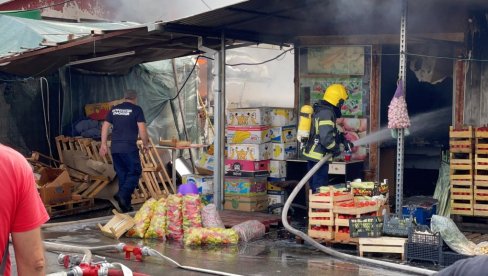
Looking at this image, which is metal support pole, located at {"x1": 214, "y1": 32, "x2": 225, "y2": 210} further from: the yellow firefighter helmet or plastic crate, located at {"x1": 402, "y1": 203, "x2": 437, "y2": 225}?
plastic crate, located at {"x1": 402, "y1": 203, "x2": 437, "y2": 225}

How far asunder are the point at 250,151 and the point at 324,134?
2.52 meters

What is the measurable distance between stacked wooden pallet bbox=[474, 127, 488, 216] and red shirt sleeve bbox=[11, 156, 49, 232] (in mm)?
8093

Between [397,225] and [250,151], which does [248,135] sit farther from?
[397,225]

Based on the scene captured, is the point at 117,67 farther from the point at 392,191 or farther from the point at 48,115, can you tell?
the point at 392,191

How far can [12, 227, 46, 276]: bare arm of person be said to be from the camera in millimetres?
3271

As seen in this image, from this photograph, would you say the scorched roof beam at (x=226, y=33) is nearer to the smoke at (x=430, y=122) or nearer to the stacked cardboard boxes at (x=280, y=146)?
the stacked cardboard boxes at (x=280, y=146)

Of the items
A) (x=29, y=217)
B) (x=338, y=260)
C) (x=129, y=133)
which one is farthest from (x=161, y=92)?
(x=29, y=217)

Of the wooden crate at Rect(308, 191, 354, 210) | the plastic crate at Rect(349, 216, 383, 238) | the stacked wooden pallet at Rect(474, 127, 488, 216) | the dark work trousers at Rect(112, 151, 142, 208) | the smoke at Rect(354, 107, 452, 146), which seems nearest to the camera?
the plastic crate at Rect(349, 216, 383, 238)

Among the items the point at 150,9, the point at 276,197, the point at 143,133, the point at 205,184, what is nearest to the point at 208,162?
the point at 205,184

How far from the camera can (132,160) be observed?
39.4 ft

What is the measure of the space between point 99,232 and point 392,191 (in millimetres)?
5296

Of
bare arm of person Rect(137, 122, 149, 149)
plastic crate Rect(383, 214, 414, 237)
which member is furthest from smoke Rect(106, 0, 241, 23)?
plastic crate Rect(383, 214, 414, 237)

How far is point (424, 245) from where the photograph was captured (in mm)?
8047

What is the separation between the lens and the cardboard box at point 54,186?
12.2 meters
